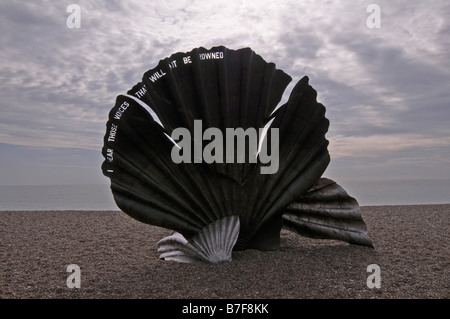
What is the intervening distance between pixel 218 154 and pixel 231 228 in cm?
95

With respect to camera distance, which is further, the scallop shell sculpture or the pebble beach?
the scallop shell sculpture

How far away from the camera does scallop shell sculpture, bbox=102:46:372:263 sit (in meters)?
4.70

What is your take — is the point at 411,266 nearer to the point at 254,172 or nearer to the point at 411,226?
the point at 254,172

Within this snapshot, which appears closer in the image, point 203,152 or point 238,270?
point 238,270

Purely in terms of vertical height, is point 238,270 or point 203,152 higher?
point 203,152

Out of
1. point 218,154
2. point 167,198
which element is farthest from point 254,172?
point 167,198

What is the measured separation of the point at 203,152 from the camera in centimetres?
467

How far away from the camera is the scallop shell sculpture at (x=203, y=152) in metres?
4.70

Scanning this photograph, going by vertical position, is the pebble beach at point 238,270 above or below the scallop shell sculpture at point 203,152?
below

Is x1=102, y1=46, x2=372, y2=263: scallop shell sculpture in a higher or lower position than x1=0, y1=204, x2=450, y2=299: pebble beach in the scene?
higher

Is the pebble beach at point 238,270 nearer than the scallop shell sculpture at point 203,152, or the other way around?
the pebble beach at point 238,270

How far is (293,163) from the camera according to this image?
5109 millimetres
